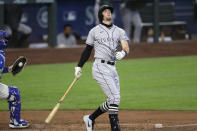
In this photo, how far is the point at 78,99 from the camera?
38.5 ft

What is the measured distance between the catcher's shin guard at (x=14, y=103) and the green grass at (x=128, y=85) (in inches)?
85.2

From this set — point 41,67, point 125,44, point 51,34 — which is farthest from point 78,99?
point 51,34

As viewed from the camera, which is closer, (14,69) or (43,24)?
(14,69)

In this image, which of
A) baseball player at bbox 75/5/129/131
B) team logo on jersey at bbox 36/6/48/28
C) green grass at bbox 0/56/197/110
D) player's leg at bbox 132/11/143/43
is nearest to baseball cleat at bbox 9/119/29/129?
baseball player at bbox 75/5/129/131

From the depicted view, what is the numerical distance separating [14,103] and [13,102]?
21 mm

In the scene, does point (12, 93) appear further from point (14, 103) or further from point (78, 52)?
point (78, 52)

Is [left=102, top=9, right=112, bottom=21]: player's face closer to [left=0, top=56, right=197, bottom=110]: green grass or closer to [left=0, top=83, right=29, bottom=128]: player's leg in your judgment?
[left=0, top=83, right=29, bottom=128]: player's leg

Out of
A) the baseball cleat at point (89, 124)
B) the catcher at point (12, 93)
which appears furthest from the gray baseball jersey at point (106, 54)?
the catcher at point (12, 93)

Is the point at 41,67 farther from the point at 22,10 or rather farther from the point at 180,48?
the point at 180,48

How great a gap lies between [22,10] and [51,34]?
1.91m

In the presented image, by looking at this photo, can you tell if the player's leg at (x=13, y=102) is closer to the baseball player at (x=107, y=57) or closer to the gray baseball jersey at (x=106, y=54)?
the baseball player at (x=107, y=57)

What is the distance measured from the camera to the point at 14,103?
27.6ft

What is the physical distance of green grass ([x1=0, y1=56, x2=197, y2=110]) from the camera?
11.1m

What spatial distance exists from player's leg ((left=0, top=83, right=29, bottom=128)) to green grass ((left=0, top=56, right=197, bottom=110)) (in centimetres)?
215
